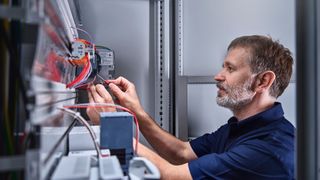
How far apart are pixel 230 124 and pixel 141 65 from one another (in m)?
0.54

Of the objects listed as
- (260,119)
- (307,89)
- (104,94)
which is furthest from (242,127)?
(307,89)

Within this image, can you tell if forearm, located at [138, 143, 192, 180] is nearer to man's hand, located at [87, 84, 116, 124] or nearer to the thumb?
man's hand, located at [87, 84, 116, 124]

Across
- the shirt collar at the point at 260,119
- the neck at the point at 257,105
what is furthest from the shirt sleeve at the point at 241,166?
the neck at the point at 257,105

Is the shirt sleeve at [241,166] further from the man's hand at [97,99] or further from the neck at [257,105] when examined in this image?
the man's hand at [97,99]

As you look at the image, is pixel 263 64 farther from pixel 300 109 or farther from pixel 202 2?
pixel 300 109

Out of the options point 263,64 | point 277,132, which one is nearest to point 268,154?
point 277,132

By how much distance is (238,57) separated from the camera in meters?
1.30

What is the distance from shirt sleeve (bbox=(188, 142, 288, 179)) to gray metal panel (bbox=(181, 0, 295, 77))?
54cm

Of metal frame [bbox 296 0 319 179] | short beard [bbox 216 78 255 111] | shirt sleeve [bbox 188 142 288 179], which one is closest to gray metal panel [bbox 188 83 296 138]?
short beard [bbox 216 78 255 111]

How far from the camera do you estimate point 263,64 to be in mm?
1288

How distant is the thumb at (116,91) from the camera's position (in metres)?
1.22

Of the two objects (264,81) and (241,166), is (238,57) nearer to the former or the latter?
(264,81)

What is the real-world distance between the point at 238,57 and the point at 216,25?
261 mm

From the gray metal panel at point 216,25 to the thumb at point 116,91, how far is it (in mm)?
→ 395
